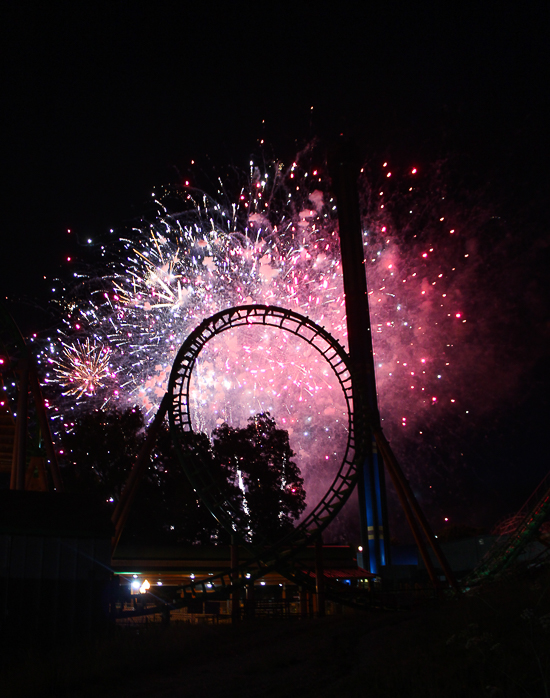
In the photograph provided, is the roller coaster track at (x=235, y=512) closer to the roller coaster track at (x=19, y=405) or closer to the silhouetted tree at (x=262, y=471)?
the roller coaster track at (x=19, y=405)

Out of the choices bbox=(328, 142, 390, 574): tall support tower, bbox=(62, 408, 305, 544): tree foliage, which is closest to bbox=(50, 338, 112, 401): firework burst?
bbox=(62, 408, 305, 544): tree foliage

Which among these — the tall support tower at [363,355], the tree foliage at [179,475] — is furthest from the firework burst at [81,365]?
the tall support tower at [363,355]

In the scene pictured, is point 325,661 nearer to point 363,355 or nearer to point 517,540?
point 517,540

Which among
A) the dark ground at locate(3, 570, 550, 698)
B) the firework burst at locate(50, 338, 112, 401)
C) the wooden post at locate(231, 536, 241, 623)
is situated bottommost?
the dark ground at locate(3, 570, 550, 698)

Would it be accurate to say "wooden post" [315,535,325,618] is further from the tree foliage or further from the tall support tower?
the tree foliage

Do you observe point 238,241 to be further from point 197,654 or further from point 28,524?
point 197,654
